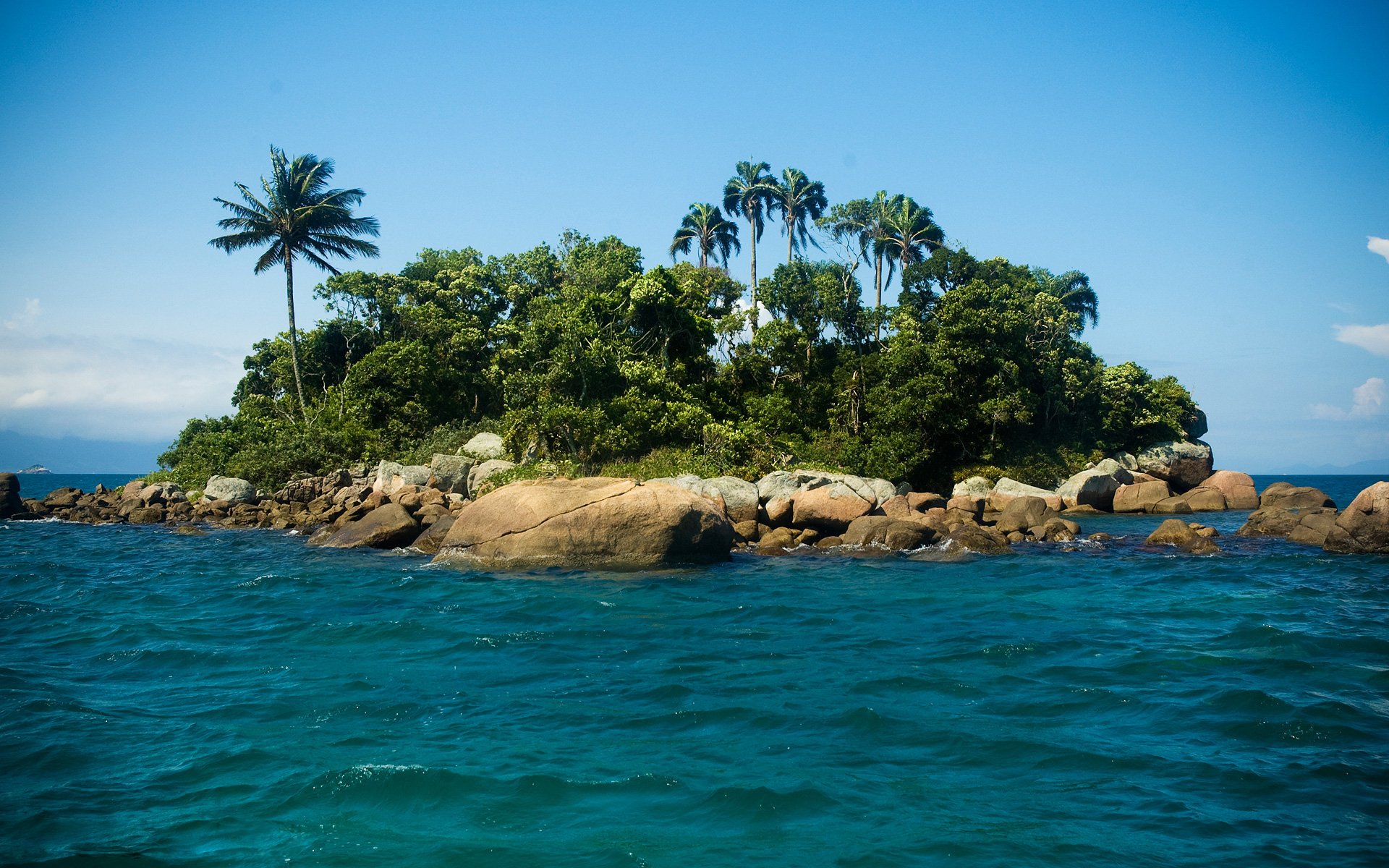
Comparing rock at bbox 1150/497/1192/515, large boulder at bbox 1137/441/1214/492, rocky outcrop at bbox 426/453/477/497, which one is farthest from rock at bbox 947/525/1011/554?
large boulder at bbox 1137/441/1214/492

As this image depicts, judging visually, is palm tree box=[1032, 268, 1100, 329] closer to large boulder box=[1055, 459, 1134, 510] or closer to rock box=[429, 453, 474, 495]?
large boulder box=[1055, 459, 1134, 510]

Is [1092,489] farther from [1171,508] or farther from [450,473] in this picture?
[450,473]

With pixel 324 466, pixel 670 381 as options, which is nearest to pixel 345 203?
pixel 324 466

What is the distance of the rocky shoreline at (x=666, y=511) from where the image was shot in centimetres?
1745

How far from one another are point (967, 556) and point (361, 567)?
13376 millimetres

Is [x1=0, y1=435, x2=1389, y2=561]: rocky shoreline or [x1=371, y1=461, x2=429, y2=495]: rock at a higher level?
[x1=371, y1=461, x2=429, y2=495]: rock

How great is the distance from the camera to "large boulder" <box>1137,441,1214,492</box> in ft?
122

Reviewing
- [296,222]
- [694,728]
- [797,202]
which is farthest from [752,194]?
[694,728]

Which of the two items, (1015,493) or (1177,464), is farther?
(1177,464)

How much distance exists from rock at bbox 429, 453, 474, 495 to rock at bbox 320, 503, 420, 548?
222 inches

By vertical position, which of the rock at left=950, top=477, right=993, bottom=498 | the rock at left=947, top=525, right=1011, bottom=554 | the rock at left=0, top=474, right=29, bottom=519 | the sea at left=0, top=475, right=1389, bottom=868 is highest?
the rock at left=0, top=474, right=29, bottom=519

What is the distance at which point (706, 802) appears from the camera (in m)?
6.22

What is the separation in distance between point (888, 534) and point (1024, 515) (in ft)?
19.5

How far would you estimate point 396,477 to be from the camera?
2692 cm
